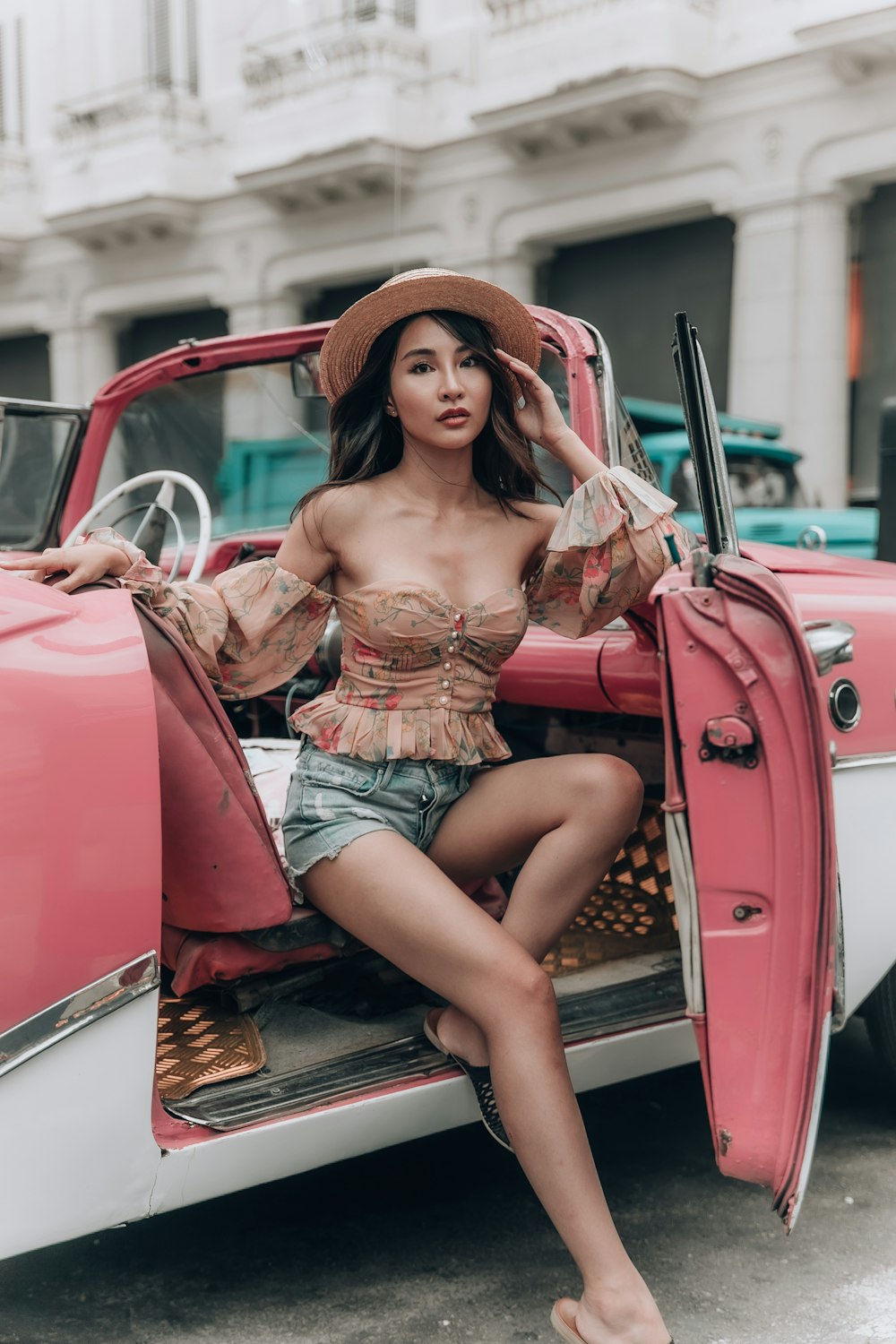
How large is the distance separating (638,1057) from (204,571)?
5.77 feet

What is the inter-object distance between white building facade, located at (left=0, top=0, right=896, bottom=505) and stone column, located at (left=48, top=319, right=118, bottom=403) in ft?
0.09

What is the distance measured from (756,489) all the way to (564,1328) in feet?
19.3

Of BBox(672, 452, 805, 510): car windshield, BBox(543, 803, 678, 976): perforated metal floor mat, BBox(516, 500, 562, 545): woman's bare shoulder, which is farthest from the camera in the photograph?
BBox(672, 452, 805, 510): car windshield

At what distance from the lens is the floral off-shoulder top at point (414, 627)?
2324 millimetres

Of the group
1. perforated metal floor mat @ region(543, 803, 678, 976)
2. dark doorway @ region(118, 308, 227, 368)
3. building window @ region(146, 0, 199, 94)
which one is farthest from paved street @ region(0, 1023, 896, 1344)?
building window @ region(146, 0, 199, 94)

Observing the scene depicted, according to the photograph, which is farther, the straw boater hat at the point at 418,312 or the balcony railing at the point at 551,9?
the balcony railing at the point at 551,9

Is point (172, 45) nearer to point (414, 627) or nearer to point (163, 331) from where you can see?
point (163, 331)

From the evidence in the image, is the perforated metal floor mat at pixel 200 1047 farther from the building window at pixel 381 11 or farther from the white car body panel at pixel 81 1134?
the building window at pixel 381 11

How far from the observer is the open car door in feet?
6.57

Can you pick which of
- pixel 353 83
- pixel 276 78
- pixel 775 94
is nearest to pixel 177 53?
pixel 276 78

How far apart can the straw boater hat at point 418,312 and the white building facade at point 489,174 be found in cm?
600

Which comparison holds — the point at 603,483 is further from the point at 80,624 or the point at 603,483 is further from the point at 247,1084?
the point at 247,1084

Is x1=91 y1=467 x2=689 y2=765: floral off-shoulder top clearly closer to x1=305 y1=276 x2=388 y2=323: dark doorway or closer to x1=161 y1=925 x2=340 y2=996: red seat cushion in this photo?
x1=161 y1=925 x2=340 y2=996: red seat cushion

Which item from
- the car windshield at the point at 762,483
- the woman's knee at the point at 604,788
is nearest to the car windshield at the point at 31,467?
the woman's knee at the point at 604,788
